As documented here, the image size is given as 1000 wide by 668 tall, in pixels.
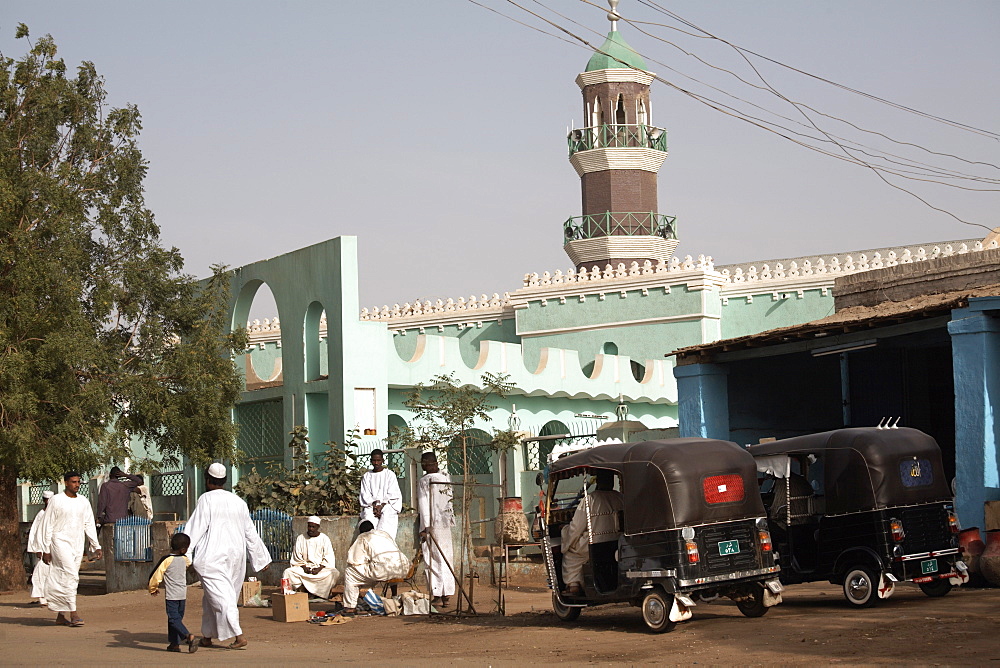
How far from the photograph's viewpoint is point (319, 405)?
1934 centimetres

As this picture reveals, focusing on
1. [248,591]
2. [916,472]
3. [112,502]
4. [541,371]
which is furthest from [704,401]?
[112,502]

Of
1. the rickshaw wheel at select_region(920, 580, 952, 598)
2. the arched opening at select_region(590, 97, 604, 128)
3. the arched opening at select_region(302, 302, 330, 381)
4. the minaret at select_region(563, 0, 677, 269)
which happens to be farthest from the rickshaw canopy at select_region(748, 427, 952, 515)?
the arched opening at select_region(590, 97, 604, 128)

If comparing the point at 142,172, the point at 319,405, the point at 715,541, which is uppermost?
the point at 142,172

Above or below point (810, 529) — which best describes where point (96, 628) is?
below

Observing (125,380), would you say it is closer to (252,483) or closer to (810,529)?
(252,483)

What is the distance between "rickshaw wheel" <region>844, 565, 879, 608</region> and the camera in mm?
10195

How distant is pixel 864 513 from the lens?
10.5m

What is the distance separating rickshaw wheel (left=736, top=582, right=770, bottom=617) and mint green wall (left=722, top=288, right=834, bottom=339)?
18582 mm

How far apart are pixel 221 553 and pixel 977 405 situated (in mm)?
7503

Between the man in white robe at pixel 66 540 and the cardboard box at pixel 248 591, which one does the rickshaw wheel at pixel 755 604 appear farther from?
the man in white robe at pixel 66 540

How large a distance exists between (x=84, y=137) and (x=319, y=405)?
17.6ft

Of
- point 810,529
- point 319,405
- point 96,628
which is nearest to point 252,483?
point 319,405

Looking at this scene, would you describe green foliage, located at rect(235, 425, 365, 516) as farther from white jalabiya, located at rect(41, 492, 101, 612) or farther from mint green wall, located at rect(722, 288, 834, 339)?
mint green wall, located at rect(722, 288, 834, 339)

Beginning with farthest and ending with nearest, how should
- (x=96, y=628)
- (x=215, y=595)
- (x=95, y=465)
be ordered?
(x=95, y=465)
(x=96, y=628)
(x=215, y=595)
